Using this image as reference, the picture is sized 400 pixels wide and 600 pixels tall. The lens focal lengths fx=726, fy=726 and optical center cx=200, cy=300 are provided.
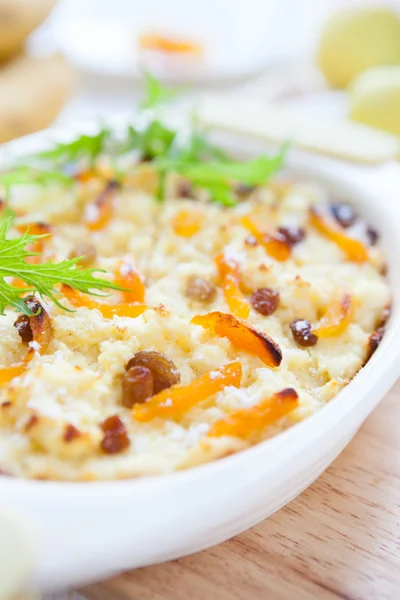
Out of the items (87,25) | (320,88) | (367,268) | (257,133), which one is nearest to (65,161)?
(257,133)

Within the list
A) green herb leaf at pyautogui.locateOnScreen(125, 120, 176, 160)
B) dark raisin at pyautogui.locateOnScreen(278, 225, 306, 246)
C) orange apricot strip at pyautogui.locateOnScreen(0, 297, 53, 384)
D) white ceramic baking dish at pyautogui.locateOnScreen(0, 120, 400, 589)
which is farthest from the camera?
green herb leaf at pyautogui.locateOnScreen(125, 120, 176, 160)

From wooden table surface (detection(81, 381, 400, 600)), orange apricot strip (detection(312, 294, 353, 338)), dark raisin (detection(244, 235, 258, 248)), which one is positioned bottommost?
wooden table surface (detection(81, 381, 400, 600))

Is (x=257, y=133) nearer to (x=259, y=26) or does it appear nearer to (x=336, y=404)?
(x=336, y=404)

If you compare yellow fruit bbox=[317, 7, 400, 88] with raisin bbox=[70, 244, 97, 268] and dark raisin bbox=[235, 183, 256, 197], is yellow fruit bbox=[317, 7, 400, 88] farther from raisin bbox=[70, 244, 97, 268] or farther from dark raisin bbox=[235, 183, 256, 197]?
raisin bbox=[70, 244, 97, 268]

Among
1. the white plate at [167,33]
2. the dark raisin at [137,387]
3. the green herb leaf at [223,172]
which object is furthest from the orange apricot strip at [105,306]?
the white plate at [167,33]

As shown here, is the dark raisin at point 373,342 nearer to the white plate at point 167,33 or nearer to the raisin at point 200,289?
the raisin at point 200,289

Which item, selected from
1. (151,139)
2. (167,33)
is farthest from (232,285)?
(167,33)

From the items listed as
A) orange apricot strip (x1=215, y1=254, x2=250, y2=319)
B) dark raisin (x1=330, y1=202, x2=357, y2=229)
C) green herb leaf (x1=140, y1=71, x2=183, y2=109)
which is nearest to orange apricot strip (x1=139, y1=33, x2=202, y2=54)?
green herb leaf (x1=140, y1=71, x2=183, y2=109)
